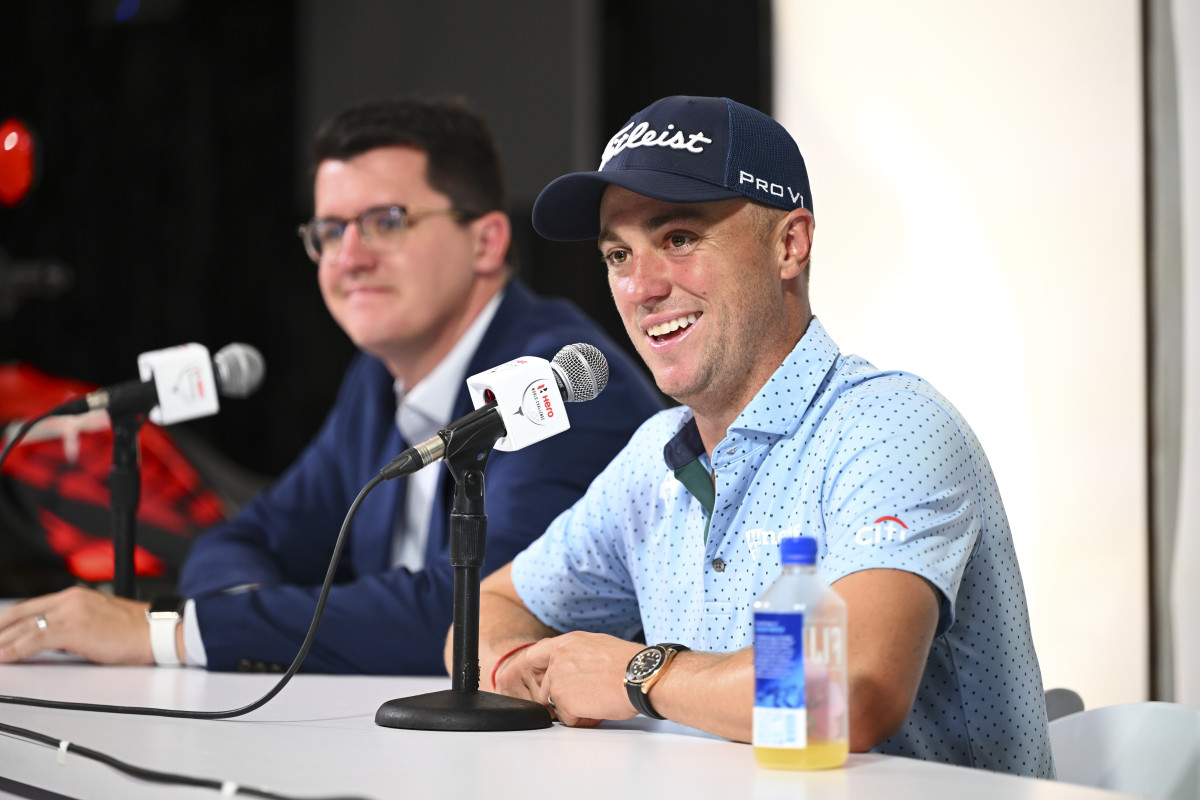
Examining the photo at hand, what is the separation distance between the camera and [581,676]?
3.90 feet

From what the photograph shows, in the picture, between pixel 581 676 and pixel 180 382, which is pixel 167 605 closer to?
pixel 180 382

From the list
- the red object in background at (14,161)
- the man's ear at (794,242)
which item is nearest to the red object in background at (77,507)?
the red object in background at (14,161)

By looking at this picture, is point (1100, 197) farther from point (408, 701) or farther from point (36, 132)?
point (36, 132)

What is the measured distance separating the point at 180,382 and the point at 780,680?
1.31 m

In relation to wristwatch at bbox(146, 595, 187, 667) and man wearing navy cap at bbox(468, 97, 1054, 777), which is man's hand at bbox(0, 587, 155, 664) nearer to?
wristwatch at bbox(146, 595, 187, 667)

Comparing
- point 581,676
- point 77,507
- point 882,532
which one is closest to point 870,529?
point 882,532

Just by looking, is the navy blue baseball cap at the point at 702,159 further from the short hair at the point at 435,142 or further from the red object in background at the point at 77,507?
the red object in background at the point at 77,507

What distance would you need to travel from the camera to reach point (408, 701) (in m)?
1.19

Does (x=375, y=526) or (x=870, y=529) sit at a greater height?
(x=870, y=529)

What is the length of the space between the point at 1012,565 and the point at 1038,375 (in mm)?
1320

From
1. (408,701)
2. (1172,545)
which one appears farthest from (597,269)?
(408,701)

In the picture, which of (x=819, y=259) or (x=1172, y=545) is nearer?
(x=1172, y=545)

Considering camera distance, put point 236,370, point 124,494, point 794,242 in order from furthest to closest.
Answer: point 236,370 → point 124,494 → point 794,242

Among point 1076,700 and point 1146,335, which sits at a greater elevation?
point 1146,335
